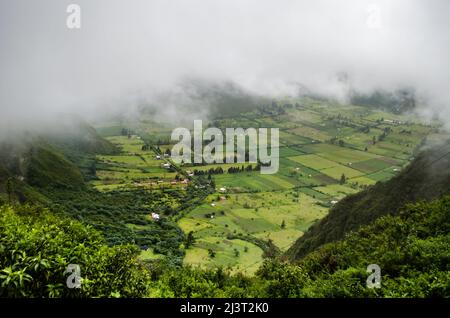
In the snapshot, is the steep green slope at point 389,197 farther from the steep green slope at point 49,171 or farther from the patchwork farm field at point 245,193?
the steep green slope at point 49,171

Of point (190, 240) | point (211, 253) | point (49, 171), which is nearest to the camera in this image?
point (211, 253)

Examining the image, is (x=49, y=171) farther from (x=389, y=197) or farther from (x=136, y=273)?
(x=136, y=273)

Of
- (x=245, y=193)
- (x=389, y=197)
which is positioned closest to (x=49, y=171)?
(x=245, y=193)

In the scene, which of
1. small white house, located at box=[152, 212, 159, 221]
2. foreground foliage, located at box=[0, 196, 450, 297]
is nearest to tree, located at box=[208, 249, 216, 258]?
small white house, located at box=[152, 212, 159, 221]

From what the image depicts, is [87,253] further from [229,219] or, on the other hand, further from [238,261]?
[229,219]

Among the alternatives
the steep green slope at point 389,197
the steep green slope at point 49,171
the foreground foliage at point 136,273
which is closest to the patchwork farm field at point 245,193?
the steep green slope at point 49,171

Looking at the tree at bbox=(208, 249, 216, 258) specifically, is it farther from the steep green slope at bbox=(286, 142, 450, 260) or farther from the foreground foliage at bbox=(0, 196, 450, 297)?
the foreground foliage at bbox=(0, 196, 450, 297)

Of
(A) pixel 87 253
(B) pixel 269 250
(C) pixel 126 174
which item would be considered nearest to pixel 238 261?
(B) pixel 269 250
